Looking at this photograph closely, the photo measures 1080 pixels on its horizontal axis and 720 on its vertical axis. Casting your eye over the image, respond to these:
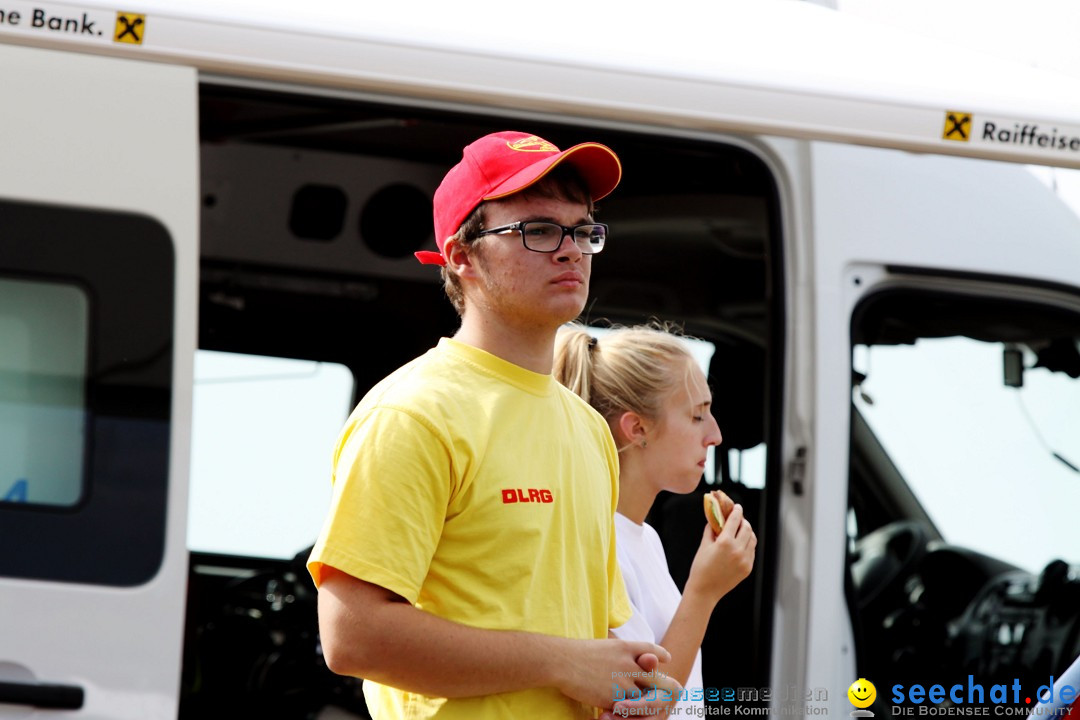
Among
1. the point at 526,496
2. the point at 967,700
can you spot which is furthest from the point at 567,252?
the point at 967,700

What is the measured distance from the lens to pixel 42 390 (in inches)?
97.9

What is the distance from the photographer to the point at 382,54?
94.6 inches

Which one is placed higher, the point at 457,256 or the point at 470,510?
the point at 457,256

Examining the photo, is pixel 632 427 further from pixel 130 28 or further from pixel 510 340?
pixel 130 28

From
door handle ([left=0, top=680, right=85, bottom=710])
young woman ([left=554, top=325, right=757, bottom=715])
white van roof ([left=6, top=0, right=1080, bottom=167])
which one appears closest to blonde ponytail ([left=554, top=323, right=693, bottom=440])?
young woman ([left=554, top=325, right=757, bottom=715])

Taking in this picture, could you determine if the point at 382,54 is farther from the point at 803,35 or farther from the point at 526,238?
the point at 803,35

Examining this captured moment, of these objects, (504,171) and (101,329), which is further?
(101,329)

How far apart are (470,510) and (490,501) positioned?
27mm

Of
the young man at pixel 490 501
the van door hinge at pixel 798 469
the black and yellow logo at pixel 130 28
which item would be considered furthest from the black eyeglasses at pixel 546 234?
the van door hinge at pixel 798 469

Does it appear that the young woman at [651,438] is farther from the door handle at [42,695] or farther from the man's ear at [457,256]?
the door handle at [42,695]

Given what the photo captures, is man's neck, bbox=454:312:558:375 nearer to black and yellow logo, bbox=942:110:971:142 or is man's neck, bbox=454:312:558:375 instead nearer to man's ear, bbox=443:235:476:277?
man's ear, bbox=443:235:476:277

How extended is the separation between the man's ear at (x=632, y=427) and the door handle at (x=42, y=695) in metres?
1.04

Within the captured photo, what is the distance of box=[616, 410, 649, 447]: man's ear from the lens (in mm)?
2391

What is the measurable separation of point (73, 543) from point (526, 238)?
1142 mm
